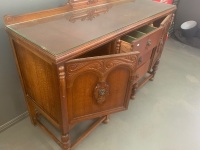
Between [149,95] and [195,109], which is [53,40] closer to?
[149,95]

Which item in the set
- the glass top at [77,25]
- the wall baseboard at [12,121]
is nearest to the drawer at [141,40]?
the glass top at [77,25]

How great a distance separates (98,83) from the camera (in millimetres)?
925

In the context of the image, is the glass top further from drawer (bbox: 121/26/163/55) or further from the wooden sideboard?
drawer (bbox: 121/26/163/55)

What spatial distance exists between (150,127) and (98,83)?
2.37 feet

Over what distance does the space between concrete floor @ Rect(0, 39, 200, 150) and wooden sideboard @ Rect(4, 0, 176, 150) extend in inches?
7.7

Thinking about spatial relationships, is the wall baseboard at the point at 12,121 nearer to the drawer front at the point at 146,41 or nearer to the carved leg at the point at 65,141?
the carved leg at the point at 65,141

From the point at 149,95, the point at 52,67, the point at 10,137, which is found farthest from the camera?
the point at 149,95

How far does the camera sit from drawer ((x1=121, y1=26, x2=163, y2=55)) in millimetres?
1024

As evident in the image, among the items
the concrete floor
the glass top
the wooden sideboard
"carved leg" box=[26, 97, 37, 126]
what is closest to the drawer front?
the wooden sideboard

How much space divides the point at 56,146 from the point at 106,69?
69 cm

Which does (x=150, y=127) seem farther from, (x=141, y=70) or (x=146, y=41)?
(x=146, y=41)

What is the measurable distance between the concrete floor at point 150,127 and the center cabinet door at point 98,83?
323mm

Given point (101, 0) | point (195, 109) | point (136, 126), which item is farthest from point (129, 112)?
point (101, 0)

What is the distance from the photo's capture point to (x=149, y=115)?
1509 mm
